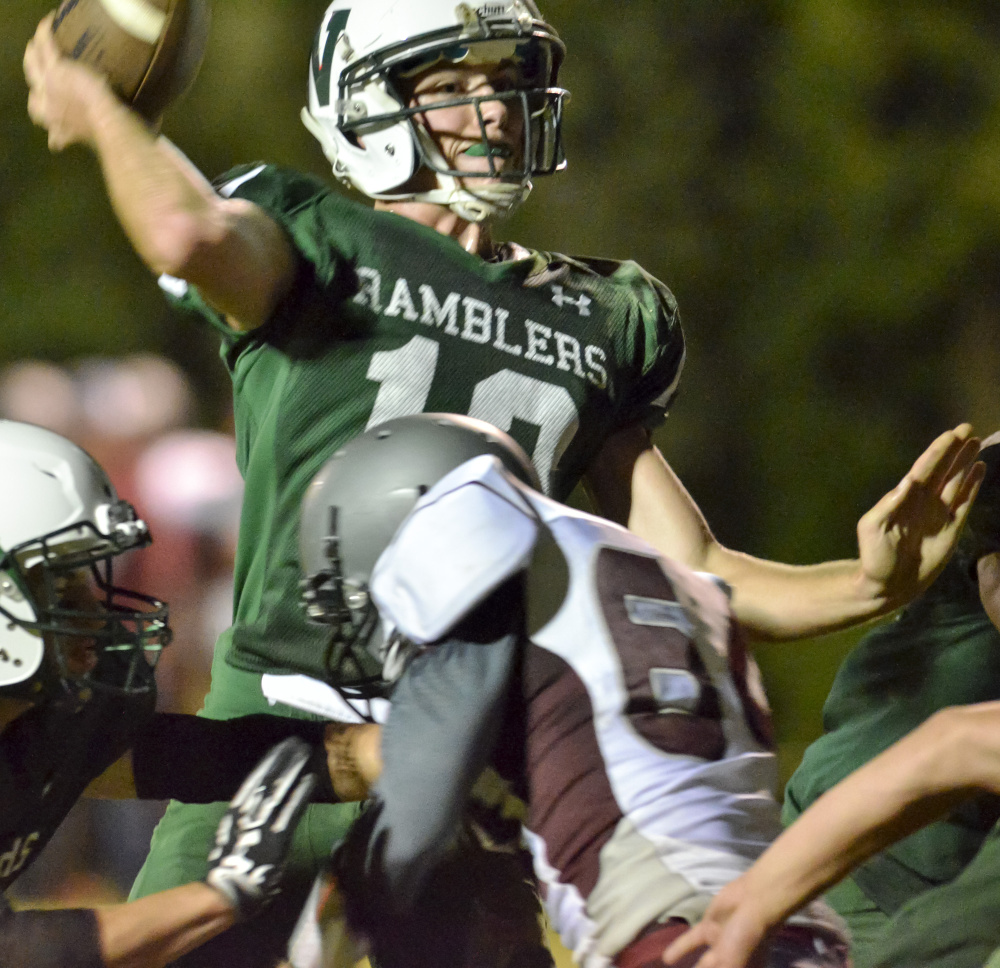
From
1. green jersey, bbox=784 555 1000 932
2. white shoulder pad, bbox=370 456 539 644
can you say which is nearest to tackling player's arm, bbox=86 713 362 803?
white shoulder pad, bbox=370 456 539 644

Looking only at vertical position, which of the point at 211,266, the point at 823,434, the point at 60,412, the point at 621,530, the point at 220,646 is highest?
the point at 211,266

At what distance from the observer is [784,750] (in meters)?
5.29

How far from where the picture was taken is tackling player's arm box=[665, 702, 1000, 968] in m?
1.60

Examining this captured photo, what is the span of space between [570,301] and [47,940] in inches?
49.8

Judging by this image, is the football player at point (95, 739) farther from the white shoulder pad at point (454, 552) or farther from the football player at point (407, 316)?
the white shoulder pad at point (454, 552)

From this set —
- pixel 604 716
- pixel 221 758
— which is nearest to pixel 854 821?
pixel 604 716

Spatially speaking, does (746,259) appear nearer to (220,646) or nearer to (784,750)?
(784,750)

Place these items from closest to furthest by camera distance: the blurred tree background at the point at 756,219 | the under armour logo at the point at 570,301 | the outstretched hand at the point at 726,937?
1. the outstretched hand at the point at 726,937
2. the under armour logo at the point at 570,301
3. the blurred tree background at the point at 756,219

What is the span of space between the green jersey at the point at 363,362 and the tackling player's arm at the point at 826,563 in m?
0.15

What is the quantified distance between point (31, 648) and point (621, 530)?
0.85 m

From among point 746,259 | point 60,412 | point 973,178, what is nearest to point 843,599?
point 60,412

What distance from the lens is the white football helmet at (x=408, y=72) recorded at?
239 centimetres

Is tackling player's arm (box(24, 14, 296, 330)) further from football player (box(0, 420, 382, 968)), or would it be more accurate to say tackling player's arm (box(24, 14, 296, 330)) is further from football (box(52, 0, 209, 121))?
football player (box(0, 420, 382, 968))

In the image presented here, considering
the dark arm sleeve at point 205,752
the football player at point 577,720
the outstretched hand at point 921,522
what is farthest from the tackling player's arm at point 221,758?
the outstretched hand at point 921,522
